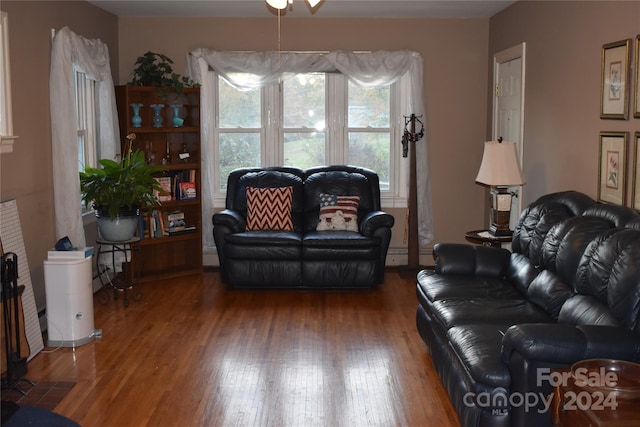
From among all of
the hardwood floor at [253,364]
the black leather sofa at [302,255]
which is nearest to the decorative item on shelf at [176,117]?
the black leather sofa at [302,255]

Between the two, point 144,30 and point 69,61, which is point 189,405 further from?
point 144,30

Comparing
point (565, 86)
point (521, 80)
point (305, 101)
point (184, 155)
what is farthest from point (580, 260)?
point (184, 155)

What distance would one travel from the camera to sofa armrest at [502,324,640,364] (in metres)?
3.18

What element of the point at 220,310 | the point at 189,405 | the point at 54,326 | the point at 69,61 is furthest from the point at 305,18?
the point at 189,405

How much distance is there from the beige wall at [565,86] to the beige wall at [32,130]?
3661 mm

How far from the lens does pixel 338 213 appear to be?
6938 millimetres

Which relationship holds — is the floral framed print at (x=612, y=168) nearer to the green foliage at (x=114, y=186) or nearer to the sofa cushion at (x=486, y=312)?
the sofa cushion at (x=486, y=312)

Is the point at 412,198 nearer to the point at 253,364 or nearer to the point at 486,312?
the point at 253,364

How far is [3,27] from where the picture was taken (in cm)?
482

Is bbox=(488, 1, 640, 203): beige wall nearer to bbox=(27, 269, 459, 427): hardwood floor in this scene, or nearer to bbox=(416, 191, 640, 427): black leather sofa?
bbox=(416, 191, 640, 427): black leather sofa

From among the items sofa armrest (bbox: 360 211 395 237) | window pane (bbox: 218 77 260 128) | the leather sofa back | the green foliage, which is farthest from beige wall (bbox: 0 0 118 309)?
the leather sofa back

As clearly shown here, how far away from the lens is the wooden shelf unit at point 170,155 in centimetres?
699

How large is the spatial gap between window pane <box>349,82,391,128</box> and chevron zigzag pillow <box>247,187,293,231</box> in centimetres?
120

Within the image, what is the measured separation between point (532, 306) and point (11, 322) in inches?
118
